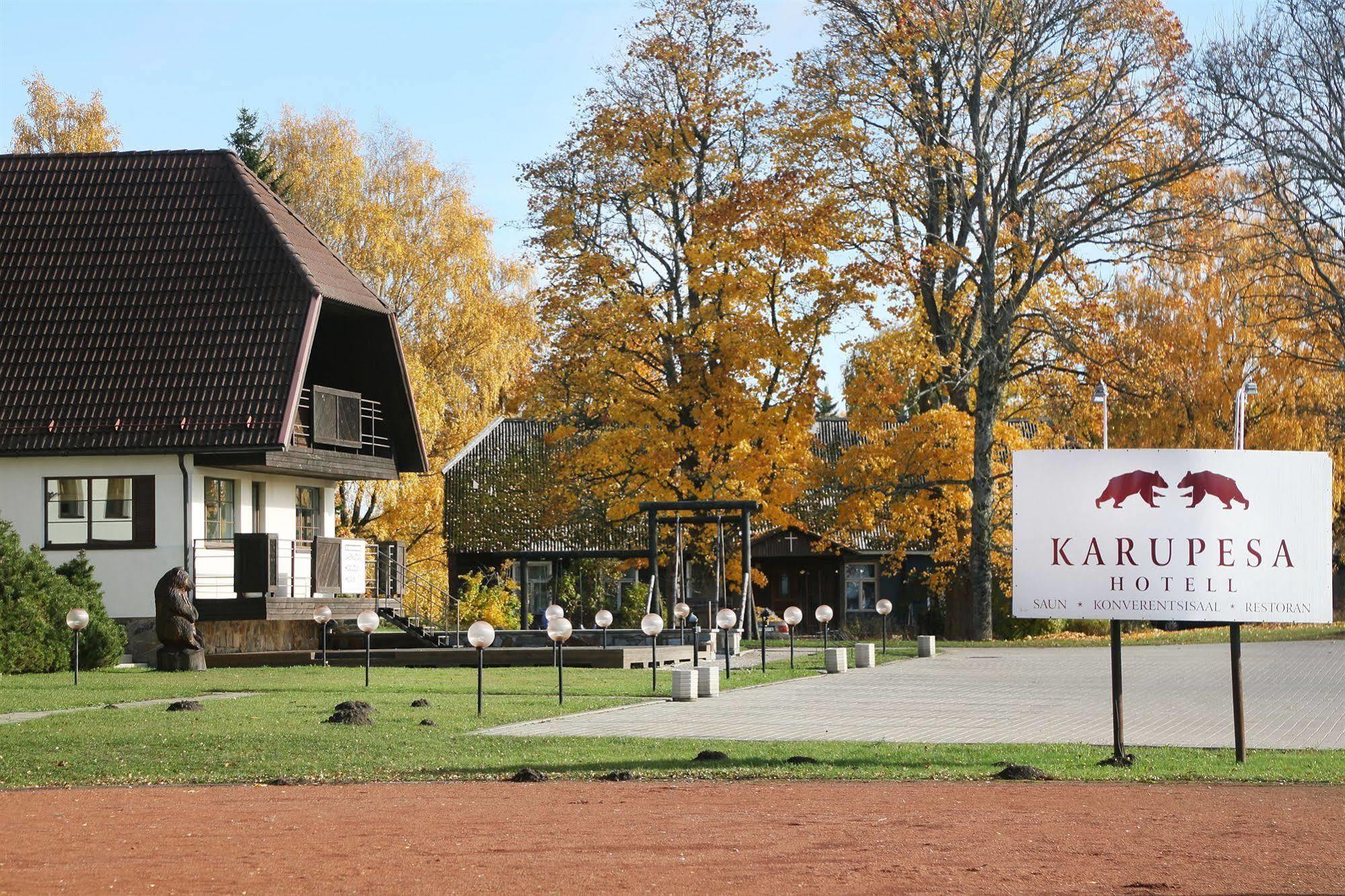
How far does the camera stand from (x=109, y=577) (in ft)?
103

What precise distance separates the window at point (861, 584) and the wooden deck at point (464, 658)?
2695cm

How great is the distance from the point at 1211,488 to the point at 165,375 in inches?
917

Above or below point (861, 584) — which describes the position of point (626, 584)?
above

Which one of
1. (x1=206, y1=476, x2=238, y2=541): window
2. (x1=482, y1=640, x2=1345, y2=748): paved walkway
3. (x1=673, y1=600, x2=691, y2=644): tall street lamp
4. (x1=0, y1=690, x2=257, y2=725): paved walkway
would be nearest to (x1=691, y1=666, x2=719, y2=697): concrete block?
(x1=482, y1=640, x2=1345, y2=748): paved walkway

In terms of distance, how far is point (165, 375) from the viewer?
→ 32125 mm

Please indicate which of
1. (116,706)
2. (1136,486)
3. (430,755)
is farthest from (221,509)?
(1136,486)

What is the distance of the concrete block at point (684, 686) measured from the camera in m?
20.7

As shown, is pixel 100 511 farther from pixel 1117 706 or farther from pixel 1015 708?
pixel 1117 706

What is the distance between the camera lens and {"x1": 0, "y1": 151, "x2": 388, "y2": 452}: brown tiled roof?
31.4 m

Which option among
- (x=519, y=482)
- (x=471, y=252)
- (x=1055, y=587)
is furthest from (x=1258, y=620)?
(x=519, y=482)

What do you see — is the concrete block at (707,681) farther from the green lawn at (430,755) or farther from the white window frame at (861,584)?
the white window frame at (861,584)

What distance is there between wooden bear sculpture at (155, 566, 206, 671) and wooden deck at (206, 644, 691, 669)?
57.1 inches

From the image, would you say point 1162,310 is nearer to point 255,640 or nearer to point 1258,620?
point 255,640

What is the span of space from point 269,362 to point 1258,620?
2204 cm
